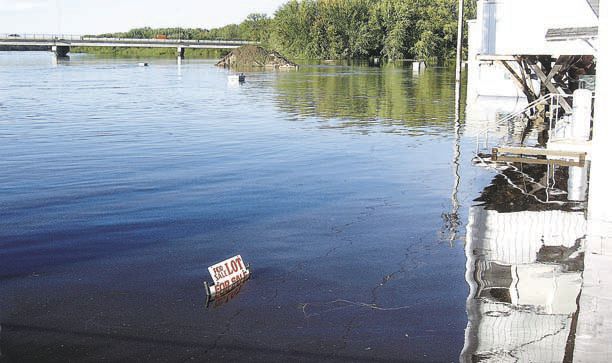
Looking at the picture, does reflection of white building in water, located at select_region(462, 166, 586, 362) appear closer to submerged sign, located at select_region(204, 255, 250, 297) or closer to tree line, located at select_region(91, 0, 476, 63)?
submerged sign, located at select_region(204, 255, 250, 297)

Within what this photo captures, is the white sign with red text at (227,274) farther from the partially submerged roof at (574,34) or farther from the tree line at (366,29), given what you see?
the tree line at (366,29)

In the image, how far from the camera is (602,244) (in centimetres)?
1273

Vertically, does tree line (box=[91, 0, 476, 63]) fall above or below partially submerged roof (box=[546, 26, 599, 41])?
above

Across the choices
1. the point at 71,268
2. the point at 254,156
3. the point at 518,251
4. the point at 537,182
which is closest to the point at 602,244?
the point at 518,251

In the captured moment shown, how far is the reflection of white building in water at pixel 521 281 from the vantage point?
874 centimetres

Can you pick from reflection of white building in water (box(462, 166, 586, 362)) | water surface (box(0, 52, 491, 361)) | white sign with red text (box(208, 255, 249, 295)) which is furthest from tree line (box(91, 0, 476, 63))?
white sign with red text (box(208, 255, 249, 295))

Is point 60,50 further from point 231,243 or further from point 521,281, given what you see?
point 521,281

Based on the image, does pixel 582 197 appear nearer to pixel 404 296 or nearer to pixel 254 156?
pixel 404 296

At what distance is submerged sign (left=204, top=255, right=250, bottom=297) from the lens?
1068cm

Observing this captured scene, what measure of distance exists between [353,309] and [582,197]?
9.42m

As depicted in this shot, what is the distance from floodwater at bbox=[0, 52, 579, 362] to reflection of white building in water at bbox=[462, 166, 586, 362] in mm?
64

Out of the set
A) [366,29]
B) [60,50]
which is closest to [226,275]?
[366,29]

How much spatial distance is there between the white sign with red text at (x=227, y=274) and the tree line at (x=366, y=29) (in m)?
123

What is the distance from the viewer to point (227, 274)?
430 inches
